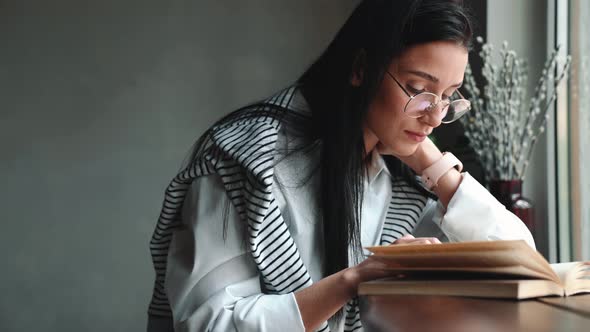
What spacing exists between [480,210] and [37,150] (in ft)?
9.10

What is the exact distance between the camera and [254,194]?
1.13 m

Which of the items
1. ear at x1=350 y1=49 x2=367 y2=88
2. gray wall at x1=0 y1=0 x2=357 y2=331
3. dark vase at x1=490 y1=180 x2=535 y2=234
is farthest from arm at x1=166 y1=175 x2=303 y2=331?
gray wall at x1=0 y1=0 x2=357 y2=331

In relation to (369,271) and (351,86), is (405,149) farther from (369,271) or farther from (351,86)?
(369,271)

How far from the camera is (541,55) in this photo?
2547 millimetres

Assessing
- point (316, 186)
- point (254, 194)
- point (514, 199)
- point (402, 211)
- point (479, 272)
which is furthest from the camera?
point (514, 199)

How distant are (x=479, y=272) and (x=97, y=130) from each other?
2.97m

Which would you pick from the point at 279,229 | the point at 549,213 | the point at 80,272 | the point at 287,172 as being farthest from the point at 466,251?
the point at 80,272

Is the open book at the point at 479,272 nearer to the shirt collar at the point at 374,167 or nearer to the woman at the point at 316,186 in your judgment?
the woman at the point at 316,186

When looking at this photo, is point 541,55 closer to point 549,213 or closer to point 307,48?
point 549,213

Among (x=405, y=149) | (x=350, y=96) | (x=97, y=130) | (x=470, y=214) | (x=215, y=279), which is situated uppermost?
(x=97, y=130)

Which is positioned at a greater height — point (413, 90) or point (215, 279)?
point (413, 90)

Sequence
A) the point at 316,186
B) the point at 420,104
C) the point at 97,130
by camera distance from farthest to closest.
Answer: the point at 97,130 → the point at 316,186 → the point at 420,104

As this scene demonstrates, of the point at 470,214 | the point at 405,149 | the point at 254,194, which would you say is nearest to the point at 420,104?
the point at 405,149

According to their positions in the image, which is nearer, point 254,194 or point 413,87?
point 254,194
